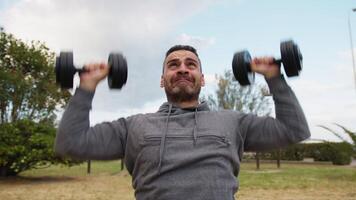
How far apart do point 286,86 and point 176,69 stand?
568 mm

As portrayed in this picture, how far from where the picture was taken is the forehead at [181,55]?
2182 millimetres

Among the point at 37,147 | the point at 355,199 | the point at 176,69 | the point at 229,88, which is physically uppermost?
the point at 229,88

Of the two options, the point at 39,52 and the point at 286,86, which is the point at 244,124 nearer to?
the point at 286,86

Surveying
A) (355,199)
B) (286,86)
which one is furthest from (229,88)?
(286,86)

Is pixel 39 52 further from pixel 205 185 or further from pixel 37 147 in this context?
pixel 205 185

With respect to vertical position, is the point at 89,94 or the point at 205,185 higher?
the point at 89,94

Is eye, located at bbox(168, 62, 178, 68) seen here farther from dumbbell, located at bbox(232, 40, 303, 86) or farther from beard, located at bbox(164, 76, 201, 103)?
dumbbell, located at bbox(232, 40, 303, 86)

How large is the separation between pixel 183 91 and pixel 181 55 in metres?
0.20

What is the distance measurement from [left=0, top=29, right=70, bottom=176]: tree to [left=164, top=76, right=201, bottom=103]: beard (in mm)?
11132

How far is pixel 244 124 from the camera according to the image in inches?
84.4

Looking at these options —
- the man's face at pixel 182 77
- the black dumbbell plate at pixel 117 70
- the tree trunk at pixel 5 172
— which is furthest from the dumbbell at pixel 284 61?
the tree trunk at pixel 5 172

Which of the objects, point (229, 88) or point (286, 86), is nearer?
point (286, 86)

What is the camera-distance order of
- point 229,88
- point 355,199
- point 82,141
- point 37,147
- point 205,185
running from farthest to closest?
point 229,88, point 37,147, point 355,199, point 82,141, point 205,185

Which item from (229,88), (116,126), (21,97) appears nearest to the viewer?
(116,126)
